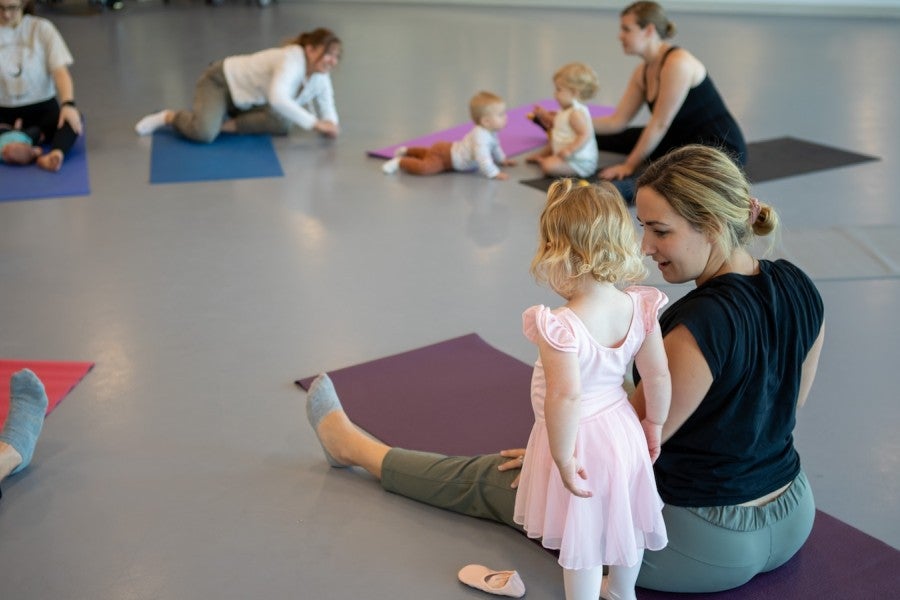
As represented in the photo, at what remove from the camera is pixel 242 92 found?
5652mm

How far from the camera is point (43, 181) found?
15.9 feet

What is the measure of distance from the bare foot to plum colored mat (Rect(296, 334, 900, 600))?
2.69 meters

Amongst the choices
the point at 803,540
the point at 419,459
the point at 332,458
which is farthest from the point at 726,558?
the point at 332,458

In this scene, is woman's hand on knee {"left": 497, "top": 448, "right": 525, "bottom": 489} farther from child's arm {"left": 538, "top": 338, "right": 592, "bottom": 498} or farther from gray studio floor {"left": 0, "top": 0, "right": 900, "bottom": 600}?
child's arm {"left": 538, "top": 338, "right": 592, "bottom": 498}

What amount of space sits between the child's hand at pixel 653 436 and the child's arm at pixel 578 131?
312cm

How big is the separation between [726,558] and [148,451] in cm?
153

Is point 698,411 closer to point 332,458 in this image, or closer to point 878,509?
point 878,509

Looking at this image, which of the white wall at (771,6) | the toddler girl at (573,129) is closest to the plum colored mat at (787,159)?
the toddler girl at (573,129)

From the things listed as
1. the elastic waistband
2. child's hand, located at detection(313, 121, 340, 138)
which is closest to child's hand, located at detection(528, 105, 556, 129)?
child's hand, located at detection(313, 121, 340, 138)

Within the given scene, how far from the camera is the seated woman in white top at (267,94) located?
5.39 metres

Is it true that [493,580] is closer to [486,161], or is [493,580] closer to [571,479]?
[571,479]

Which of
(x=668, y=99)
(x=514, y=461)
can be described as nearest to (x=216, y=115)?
(x=668, y=99)

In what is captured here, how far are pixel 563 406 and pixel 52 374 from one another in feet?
6.30

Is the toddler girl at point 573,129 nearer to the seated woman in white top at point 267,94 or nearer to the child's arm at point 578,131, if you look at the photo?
the child's arm at point 578,131
